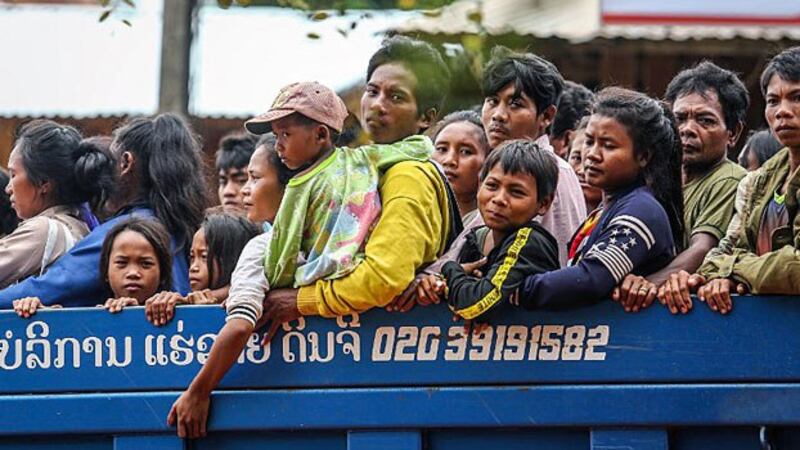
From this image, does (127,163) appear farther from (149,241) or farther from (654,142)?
(654,142)

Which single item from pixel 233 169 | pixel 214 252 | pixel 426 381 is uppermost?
pixel 233 169

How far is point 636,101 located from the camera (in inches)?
148

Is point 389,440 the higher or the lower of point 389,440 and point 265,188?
the lower

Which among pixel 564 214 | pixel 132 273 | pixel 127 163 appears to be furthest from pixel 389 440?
pixel 127 163

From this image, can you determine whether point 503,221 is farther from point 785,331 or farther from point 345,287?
point 785,331

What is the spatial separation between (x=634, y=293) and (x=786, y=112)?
0.68 metres

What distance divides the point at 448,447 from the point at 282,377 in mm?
453

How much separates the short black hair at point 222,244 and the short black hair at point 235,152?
1269 mm

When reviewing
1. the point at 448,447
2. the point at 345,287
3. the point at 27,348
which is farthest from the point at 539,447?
the point at 27,348

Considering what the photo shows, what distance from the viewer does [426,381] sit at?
11.1ft

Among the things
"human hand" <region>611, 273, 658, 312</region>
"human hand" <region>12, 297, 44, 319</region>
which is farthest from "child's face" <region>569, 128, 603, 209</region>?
"human hand" <region>12, 297, 44, 319</region>

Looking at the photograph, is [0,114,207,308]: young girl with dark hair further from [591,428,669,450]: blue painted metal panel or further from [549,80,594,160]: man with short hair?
[591,428,669,450]: blue painted metal panel

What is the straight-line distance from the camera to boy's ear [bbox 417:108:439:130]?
13.2ft

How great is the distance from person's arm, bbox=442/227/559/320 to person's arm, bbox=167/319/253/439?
1.70 ft
